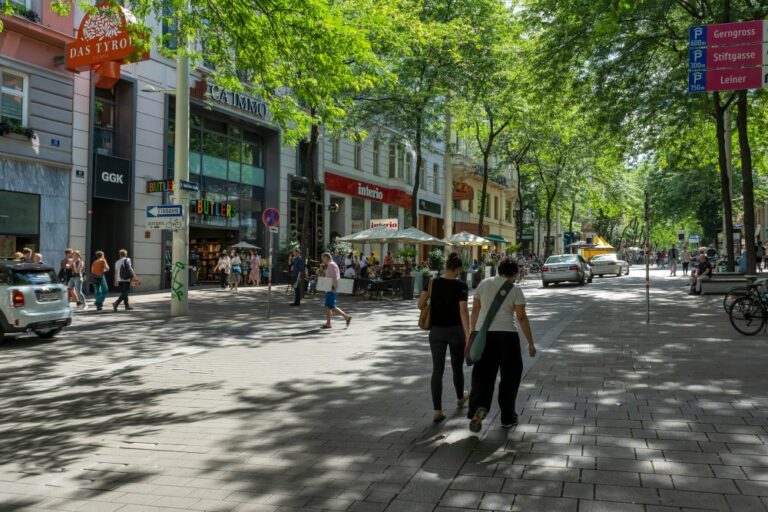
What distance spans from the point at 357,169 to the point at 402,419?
30.3 meters

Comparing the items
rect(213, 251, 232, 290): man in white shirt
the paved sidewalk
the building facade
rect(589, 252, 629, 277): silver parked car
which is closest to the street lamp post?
the paved sidewalk

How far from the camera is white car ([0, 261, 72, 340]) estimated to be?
10.8m

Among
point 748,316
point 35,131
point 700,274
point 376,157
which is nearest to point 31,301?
point 35,131

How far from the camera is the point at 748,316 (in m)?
11.4

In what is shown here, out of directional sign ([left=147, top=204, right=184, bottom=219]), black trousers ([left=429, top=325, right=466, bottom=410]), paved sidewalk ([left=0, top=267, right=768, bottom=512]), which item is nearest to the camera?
paved sidewalk ([left=0, top=267, right=768, bottom=512])

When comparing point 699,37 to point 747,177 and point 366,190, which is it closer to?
point 747,177

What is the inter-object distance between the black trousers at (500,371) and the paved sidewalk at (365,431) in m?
0.27

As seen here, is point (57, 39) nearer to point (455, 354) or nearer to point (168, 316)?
point (168, 316)

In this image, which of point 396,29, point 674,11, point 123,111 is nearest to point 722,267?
point 674,11

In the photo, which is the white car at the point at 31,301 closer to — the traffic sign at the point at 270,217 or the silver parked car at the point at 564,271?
the traffic sign at the point at 270,217

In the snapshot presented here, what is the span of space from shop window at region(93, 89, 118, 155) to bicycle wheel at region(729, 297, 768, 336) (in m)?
18.7

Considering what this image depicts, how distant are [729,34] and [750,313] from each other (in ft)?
19.5

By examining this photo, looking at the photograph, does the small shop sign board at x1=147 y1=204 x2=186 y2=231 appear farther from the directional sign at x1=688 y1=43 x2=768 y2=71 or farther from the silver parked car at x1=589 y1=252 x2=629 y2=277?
the silver parked car at x1=589 y1=252 x2=629 y2=277

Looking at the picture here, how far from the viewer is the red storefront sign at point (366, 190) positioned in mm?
32844
